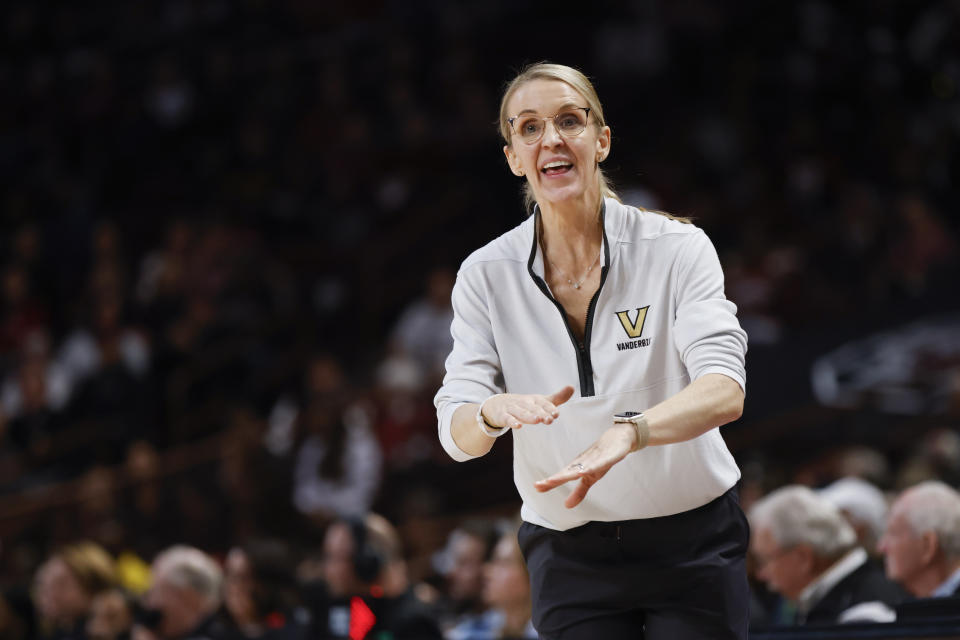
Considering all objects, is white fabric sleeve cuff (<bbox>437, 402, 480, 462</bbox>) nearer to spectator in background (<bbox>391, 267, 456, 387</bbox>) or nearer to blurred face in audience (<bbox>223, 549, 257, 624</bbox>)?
blurred face in audience (<bbox>223, 549, 257, 624</bbox>)

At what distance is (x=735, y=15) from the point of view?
35.7 feet

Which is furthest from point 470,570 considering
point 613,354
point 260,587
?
point 613,354

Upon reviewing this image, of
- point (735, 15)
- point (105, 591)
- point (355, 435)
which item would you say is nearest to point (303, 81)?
point (735, 15)

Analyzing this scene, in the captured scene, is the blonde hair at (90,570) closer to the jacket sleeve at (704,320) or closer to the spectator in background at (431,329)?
the spectator in background at (431,329)

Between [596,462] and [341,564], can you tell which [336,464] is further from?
[596,462]

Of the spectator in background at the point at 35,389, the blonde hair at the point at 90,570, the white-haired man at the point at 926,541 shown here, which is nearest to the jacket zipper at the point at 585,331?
the white-haired man at the point at 926,541

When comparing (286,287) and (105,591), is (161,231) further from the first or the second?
(105,591)

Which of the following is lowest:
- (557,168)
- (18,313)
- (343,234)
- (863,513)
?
(863,513)

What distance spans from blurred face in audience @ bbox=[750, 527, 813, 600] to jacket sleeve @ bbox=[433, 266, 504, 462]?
2.24 m

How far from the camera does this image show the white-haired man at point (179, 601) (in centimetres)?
516

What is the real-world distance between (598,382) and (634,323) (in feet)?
0.41

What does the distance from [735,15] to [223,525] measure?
6269 millimetres

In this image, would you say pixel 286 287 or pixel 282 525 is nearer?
pixel 282 525

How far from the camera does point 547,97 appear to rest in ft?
7.73
